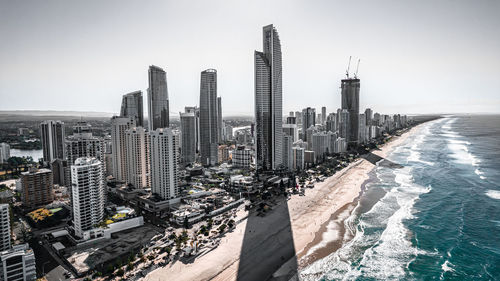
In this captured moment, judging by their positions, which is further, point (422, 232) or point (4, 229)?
point (422, 232)

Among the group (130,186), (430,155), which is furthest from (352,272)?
(430,155)

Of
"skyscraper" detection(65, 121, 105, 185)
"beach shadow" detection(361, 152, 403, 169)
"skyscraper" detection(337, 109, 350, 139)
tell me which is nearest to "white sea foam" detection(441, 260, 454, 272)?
"beach shadow" detection(361, 152, 403, 169)

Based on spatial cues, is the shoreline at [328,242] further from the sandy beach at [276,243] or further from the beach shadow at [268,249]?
the beach shadow at [268,249]

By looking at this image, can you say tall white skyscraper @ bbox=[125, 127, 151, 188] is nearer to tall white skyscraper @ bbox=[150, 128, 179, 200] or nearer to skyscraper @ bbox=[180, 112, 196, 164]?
tall white skyscraper @ bbox=[150, 128, 179, 200]

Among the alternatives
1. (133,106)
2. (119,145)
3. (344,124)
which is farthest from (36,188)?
(344,124)

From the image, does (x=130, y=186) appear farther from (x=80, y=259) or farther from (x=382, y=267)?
(x=382, y=267)

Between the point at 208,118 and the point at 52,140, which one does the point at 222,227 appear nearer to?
the point at 208,118
